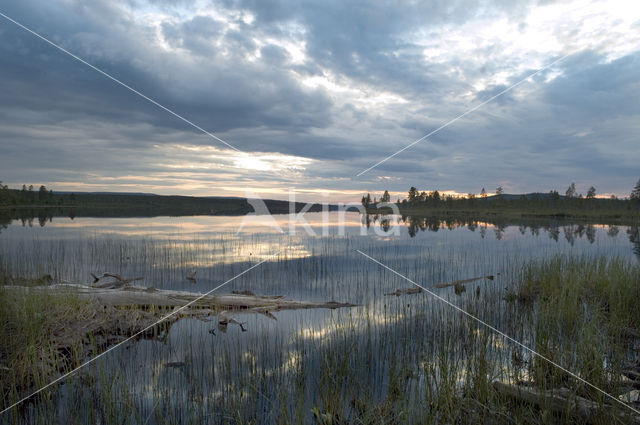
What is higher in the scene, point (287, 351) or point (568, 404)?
point (568, 404)

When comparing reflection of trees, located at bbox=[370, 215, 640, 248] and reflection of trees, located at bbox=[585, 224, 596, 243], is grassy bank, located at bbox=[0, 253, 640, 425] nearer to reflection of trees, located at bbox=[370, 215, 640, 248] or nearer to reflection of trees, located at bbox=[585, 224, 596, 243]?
reflection of trees, located at bbox=[370, 215, 640, 248]

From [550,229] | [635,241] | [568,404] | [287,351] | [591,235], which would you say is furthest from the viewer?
[550,229]

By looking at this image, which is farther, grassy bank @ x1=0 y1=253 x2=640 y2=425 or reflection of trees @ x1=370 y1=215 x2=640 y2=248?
reflection of trees @ x1=370 y1=215 x2=640 y2=248

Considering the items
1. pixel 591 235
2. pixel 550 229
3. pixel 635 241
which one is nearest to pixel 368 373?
pixel 635 241

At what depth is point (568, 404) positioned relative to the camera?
134 inches

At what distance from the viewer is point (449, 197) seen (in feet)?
347

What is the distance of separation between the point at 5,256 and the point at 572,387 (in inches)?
701

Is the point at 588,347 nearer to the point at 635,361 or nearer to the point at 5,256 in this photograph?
the point at 635,361

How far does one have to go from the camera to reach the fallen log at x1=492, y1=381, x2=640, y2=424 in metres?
3.30

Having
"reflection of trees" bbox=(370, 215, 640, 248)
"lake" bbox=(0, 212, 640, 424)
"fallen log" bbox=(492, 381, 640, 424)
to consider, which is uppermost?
"reflection of trees" bbox=(370, 215, 640, 248)

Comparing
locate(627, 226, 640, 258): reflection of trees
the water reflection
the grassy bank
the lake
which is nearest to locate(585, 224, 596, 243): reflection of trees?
the water reflection

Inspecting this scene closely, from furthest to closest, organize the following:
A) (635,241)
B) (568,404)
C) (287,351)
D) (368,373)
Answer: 1. (635,241)
2. (287,351)
3. (368,373)
4. (568,404)

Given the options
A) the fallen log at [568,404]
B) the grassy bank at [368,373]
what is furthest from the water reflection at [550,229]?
the fallen log at [568,404]

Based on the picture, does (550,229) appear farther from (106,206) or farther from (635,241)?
(106,206)
